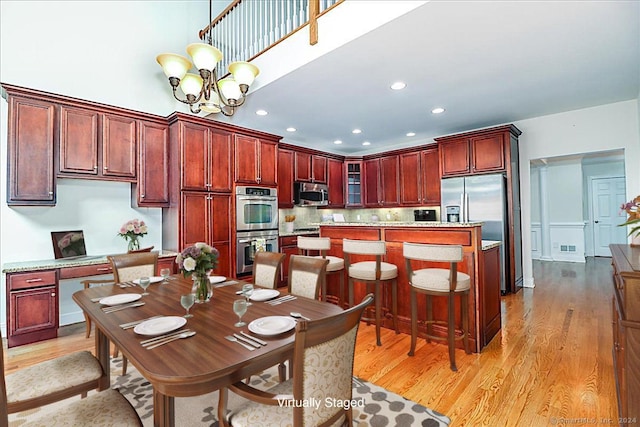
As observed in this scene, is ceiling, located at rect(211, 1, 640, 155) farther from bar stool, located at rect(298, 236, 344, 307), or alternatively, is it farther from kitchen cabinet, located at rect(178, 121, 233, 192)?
bar stool, located at rect(298, 236, 344, 307)

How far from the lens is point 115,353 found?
271 cm

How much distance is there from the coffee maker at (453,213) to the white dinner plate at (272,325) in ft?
14.4

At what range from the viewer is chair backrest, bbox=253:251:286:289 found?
2473mm

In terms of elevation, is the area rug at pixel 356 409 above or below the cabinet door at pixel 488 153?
below

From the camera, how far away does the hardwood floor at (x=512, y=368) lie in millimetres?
1894

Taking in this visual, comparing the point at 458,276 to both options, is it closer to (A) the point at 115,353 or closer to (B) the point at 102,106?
(A) the point at 115,353

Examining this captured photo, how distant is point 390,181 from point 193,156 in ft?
13.1

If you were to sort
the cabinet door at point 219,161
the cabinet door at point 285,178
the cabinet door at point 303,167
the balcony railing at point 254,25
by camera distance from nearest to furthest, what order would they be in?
the balcony railing at point 254,25
the cabinet door at point 219,161
the cabinet door at point 285,178
the cabinet door at point 303,167

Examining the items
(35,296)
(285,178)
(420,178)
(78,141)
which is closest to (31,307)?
(35,296)

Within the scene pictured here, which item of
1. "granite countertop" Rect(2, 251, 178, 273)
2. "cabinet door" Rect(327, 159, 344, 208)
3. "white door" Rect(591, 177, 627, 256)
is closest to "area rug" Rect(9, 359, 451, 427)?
"granite countertop" Rect(2, 251, 178, 273)

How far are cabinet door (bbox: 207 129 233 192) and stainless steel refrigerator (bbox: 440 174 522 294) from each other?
376 cm

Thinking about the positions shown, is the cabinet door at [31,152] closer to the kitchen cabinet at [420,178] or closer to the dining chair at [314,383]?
the dining chair at [314,383]

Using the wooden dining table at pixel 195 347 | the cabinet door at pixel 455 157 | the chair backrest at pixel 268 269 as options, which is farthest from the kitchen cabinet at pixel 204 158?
the cabinet door at pixel 455 157

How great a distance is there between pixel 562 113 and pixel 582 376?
13.8 feet
